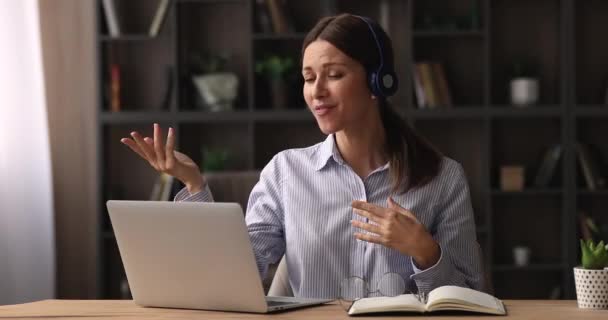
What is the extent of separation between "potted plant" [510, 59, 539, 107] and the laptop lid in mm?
3045

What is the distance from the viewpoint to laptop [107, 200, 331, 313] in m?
1.69

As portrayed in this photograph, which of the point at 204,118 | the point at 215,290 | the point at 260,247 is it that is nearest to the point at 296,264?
the point at 260,247

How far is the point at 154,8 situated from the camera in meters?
4.87

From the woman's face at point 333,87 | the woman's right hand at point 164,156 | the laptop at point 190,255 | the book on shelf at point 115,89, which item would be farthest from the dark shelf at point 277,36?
the laptop at point 190,255

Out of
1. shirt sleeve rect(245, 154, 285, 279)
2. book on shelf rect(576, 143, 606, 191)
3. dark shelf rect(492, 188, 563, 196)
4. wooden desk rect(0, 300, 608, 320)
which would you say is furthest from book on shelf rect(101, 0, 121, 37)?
wooden desk rect(0, 300, 608, 320)

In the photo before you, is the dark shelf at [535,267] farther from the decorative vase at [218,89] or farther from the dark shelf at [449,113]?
the decorative vase at [218,89]

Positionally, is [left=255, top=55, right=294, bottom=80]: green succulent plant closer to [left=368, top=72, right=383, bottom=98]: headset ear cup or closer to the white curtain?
the white curtain

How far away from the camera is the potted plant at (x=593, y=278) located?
1.80 metres

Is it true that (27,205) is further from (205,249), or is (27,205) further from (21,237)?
(205,249)

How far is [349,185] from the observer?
2.31 metres

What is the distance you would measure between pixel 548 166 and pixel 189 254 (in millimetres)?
3180

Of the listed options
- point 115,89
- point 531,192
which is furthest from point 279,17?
point 531,192

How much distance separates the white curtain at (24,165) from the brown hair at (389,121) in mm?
2431

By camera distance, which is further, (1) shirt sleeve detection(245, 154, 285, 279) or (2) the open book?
(1) shirt sleeve detection(245, 154, 285, 279)
